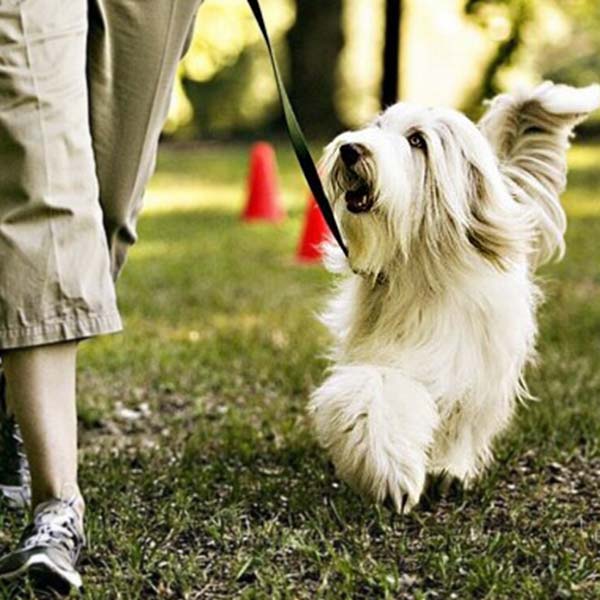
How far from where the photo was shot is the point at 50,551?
3.00 meters

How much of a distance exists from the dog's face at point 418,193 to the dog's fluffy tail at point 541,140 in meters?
0.48

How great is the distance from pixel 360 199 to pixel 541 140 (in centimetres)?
91

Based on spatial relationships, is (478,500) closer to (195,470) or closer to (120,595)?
(195,470)

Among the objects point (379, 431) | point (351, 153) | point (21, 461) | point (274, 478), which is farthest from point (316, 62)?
point (379, 431)

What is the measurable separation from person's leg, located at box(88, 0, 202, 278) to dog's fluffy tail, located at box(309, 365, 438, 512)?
2.47 ft

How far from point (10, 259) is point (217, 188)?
34.1ft

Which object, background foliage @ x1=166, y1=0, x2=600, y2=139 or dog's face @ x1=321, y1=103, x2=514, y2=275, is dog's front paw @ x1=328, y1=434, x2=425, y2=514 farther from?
background foliage @ x1=166, y1=0, x2=600, y2=139

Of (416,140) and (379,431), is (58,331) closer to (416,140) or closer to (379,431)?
(379,431)

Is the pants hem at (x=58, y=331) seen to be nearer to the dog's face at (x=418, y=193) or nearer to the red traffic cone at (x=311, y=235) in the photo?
the dog's face at (x=418, y=193)

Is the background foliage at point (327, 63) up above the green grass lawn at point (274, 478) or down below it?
below

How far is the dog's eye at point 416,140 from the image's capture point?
12.1 ft

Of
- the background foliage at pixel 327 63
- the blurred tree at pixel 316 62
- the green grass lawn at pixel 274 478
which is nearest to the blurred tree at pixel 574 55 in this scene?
the background foliage at pixel 327 63

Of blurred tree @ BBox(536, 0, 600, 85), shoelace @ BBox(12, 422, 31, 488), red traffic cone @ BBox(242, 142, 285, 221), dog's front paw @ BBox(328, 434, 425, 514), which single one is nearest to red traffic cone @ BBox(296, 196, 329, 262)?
red traffic cone @ BBox(242, 142, 285, 221)

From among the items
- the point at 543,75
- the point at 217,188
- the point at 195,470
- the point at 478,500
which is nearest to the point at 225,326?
the point at 195,470
